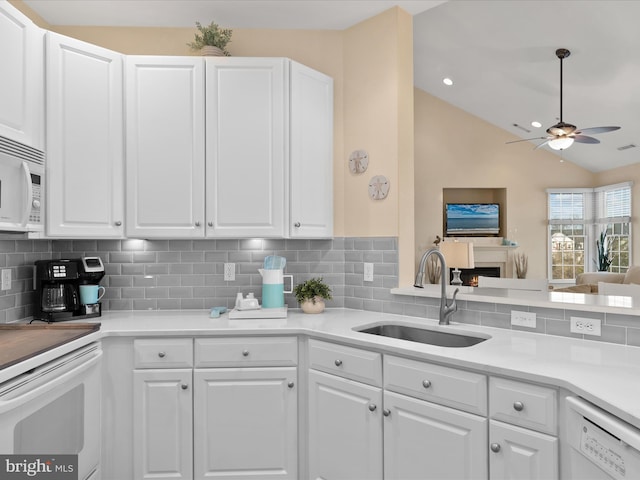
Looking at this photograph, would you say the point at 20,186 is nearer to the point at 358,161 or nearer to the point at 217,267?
the point at 217,267

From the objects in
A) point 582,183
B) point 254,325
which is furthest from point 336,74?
point 582,183

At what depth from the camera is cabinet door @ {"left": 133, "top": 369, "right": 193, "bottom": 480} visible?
2246mm

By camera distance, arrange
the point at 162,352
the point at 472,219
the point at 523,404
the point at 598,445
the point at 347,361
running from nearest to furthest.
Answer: the point at 598,445 < the point at 523,404 < the point at 347,361 < the point at 162,352 < the point at 472,219

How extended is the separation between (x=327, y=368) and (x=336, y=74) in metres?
1.94

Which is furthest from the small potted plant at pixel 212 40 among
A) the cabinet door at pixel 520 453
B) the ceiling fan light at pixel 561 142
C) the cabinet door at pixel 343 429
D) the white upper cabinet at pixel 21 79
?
the ceiling fan light at pixel 561 142

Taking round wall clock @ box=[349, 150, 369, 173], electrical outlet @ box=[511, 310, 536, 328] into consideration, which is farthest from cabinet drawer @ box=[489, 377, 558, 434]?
round wall clock @ box=[349, 150, 369, 173]

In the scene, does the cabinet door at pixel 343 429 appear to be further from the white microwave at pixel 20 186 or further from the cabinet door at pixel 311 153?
the white microwave at pixel 20 186

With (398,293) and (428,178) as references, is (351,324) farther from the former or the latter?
(428,178)

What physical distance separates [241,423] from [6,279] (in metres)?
1.49

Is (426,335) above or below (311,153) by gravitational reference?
below

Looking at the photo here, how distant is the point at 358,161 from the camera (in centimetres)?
286

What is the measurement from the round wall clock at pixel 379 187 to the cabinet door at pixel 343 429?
3.84 feet

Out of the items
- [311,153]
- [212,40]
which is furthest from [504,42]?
[212,40]

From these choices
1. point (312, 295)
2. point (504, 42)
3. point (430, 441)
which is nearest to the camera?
point (430, 441)
